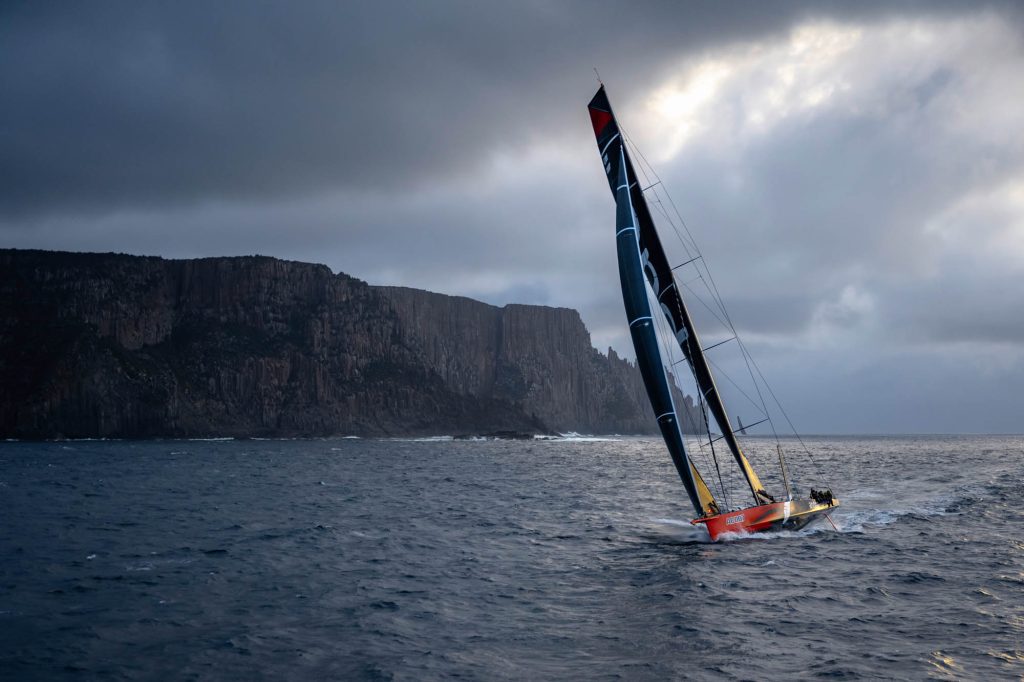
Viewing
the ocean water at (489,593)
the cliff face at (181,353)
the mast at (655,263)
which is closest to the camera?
the ocean water at (489,593)

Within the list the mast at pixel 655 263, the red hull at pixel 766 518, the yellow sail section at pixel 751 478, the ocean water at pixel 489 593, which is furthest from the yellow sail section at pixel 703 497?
the yellow sail section at pixel 751 478

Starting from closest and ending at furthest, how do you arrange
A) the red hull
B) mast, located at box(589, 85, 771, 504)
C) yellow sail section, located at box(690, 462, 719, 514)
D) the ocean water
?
the ocean water
yellow sail section, located at box(690, 462, 719, 514)
the red hull
mast, located at box(589, 85, 771, 504)

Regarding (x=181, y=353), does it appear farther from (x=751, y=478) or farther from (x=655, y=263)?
(x=751, y=478)

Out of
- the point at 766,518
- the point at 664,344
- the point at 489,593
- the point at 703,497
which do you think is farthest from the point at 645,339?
the point at 489,593

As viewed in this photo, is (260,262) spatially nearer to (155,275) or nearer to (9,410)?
(155,275)

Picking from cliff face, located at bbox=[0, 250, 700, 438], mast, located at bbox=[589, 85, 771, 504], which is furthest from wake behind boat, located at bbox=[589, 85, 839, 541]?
cliff face, located at bbox=[0, 250, 700, 438]

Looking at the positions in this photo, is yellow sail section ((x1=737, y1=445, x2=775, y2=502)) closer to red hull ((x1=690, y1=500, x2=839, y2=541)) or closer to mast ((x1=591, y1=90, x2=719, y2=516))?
red hull ((x1=690, y1=500, x2=839, y2=541))

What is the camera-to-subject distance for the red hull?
28359 mm

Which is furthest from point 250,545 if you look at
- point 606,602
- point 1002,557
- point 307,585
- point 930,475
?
point 930,475

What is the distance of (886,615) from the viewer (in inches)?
683

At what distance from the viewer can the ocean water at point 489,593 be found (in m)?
13.8

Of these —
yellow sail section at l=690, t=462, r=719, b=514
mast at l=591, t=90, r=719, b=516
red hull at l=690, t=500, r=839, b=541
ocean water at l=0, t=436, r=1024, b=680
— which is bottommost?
ocean water at l=0, t=436, r=1024, b=680

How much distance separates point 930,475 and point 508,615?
61.2 m

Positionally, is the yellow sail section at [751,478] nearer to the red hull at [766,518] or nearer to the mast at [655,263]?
the mast at [655,263]
